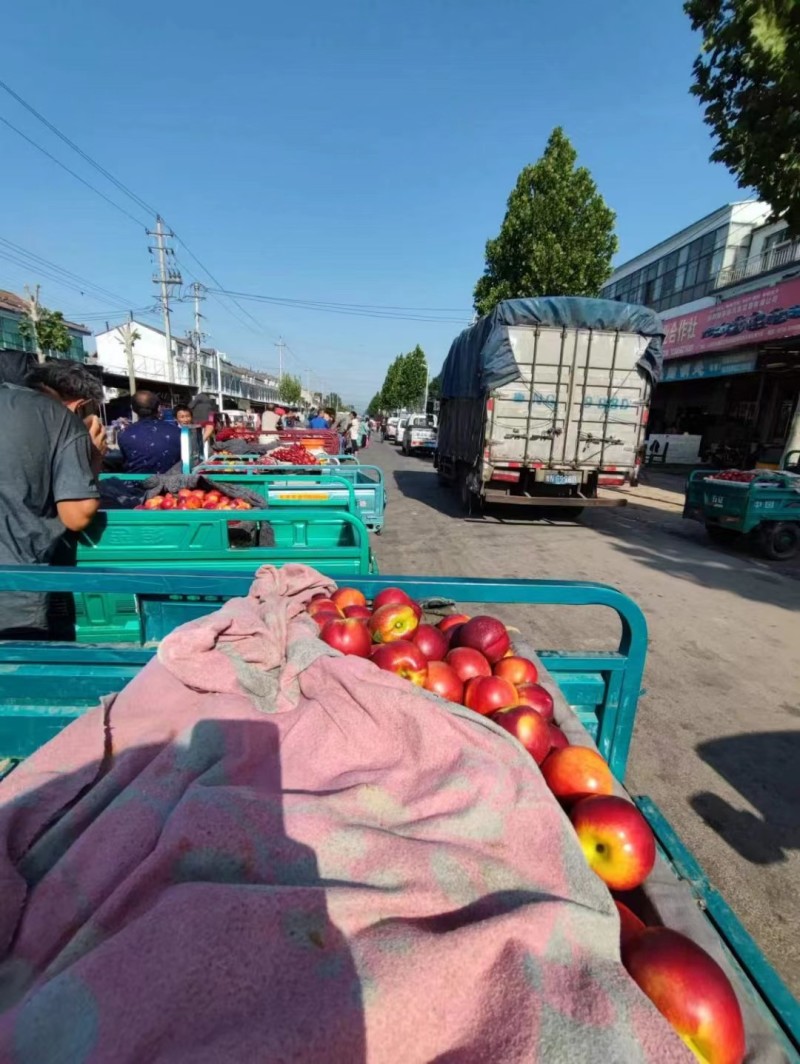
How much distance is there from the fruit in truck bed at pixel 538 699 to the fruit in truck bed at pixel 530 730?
0.13m

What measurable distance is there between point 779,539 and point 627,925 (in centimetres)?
868

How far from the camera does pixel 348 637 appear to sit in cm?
189

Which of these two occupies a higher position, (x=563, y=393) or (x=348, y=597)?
(x=563, y=393)

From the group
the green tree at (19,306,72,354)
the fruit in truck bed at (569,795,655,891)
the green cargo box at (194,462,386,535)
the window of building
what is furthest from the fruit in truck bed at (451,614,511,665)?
the green tree at (19,306,72,354)

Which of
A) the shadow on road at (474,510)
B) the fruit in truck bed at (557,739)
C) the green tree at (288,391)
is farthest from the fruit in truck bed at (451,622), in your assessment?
the green tree at (288,391)

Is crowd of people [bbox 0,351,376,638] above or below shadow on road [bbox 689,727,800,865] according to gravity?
above

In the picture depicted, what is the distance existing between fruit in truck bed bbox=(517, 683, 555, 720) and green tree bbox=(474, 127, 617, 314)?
18.8 m

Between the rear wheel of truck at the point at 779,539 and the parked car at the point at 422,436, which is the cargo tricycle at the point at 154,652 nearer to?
the rear wheel of truck at the point at 779,539

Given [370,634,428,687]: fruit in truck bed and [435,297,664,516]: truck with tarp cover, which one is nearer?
[370,634,428,687]: fruit in truck bed


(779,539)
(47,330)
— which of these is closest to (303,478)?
(779,539)

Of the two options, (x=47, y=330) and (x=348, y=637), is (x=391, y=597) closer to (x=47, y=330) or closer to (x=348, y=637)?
(x=348, y=637)

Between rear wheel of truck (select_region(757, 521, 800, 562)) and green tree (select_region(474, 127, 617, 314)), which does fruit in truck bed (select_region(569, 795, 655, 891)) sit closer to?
rear wheel of truck (select_region(757, 521, 800, 562))

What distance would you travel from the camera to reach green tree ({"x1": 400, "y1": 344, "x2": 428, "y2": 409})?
67625 mm

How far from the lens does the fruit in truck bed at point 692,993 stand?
3.24 ft
